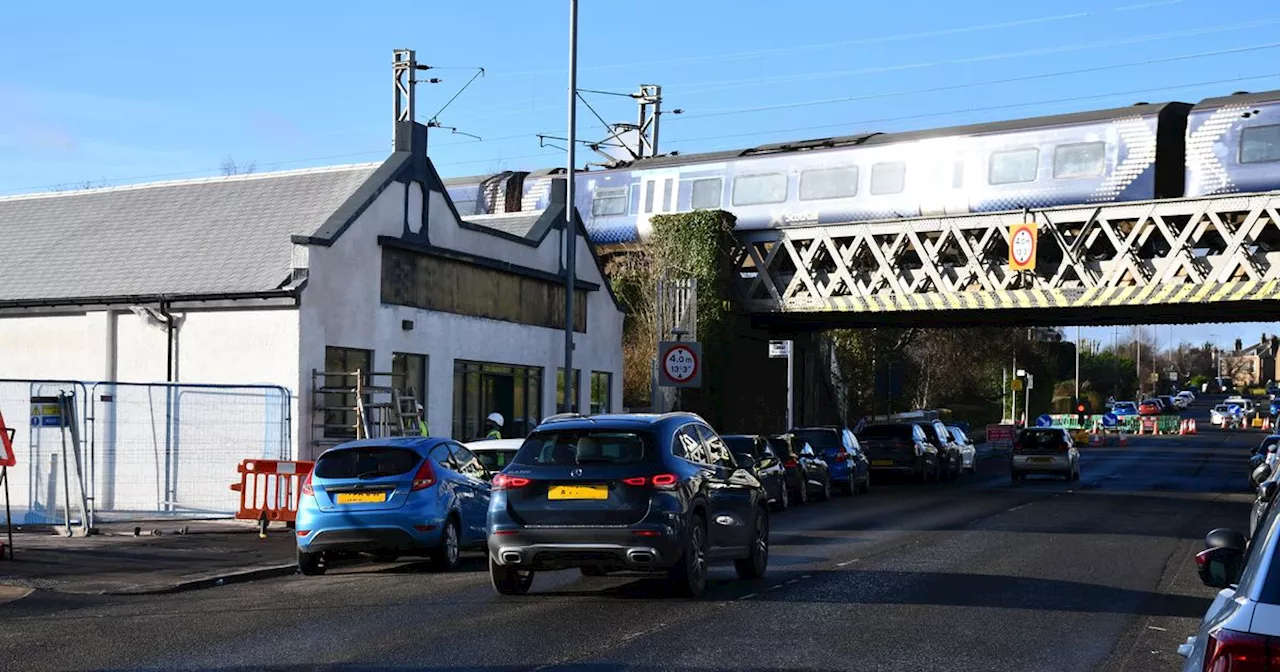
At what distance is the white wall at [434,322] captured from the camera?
2470 centimetres

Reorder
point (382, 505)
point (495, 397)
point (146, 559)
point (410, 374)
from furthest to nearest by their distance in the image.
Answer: point (495, 397) < point (410, 374) < point (146, 559) < point (382, 505)

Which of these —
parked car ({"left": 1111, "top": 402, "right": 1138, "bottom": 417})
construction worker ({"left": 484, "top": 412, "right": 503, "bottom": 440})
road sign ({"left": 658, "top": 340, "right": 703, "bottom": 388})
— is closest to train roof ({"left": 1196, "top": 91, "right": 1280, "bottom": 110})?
road sign ({"left": 658, "top": 340, "right": 703, "bottom": 388})

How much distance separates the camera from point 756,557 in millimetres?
15383

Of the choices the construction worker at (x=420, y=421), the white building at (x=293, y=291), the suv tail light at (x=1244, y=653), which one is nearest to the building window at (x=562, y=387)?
the white building at (x=293, y=291)

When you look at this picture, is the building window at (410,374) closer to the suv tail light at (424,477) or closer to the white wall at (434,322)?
the white wall at (434,322)

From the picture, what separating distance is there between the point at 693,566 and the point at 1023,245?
24.5 m

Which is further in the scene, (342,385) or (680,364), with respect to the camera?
(680,364)

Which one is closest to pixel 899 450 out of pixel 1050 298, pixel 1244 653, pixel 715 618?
pixel 1050 298

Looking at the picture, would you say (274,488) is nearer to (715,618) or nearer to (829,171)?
(715,618)

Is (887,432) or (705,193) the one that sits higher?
(705,193)

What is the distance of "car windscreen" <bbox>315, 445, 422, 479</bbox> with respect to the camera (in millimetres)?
16625

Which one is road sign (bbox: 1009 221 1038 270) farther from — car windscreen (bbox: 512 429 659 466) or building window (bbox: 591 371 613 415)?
car windscreen (bbox: 512 429 659 466)

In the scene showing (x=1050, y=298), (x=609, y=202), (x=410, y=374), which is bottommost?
(x=410, y=374)

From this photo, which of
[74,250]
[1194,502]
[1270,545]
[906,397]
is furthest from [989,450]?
[1270,545]
